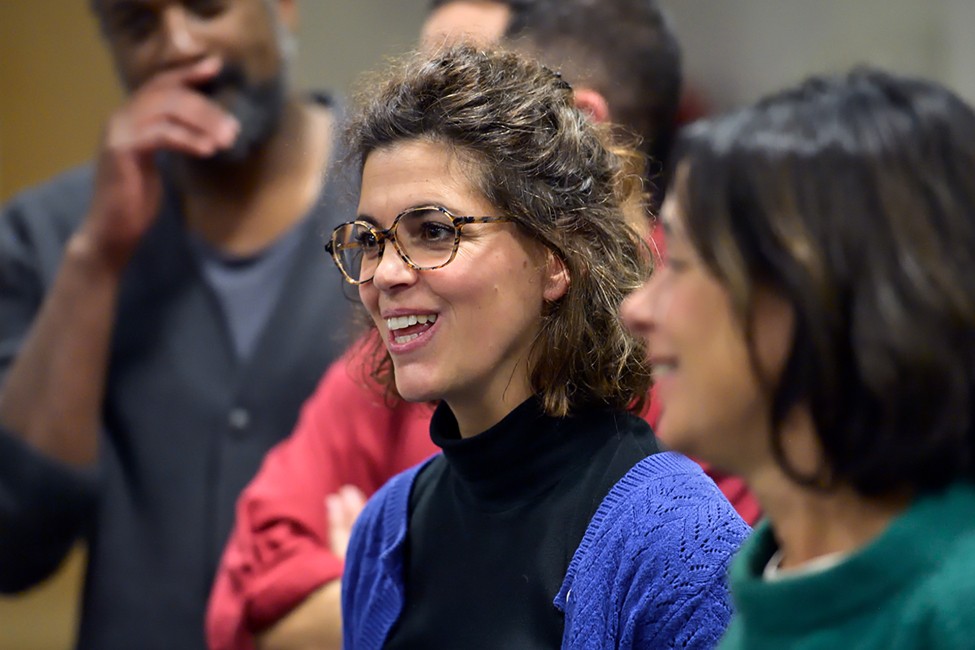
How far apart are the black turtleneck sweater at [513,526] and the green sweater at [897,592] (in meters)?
0.52

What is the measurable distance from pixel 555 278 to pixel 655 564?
423mm

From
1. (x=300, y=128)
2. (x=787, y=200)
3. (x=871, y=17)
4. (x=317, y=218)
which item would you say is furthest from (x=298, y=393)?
(x=871, y=17)

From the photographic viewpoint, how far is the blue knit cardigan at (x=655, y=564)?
152cm

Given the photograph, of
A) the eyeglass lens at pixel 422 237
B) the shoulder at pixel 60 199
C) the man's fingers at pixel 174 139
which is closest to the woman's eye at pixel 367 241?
the eyeglass lens at pixel 422 237

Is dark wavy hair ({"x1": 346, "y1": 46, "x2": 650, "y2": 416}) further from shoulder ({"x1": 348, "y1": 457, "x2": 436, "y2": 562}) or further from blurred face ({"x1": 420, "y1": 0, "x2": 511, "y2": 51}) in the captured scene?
blurred face ({"x1": 420, "y1": 0, "x2": 511, "y2": 51})

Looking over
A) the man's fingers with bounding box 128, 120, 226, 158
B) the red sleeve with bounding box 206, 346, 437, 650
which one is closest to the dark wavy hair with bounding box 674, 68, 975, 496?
the red sleeve with bounding box 206, 346, 437, 650

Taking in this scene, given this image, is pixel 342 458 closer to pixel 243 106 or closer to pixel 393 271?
pixel 393 271

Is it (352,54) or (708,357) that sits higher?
(708,357)

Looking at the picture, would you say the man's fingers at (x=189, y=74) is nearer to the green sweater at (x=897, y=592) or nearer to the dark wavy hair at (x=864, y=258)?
the dark wavy hair at (x=864, y=258)

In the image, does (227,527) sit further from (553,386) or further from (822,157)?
(822,157)

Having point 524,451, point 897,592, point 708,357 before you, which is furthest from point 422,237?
point 897,592

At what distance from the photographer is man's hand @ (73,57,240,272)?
2957 millimetres

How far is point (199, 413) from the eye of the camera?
2885 mm

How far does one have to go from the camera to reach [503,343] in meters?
1.73
